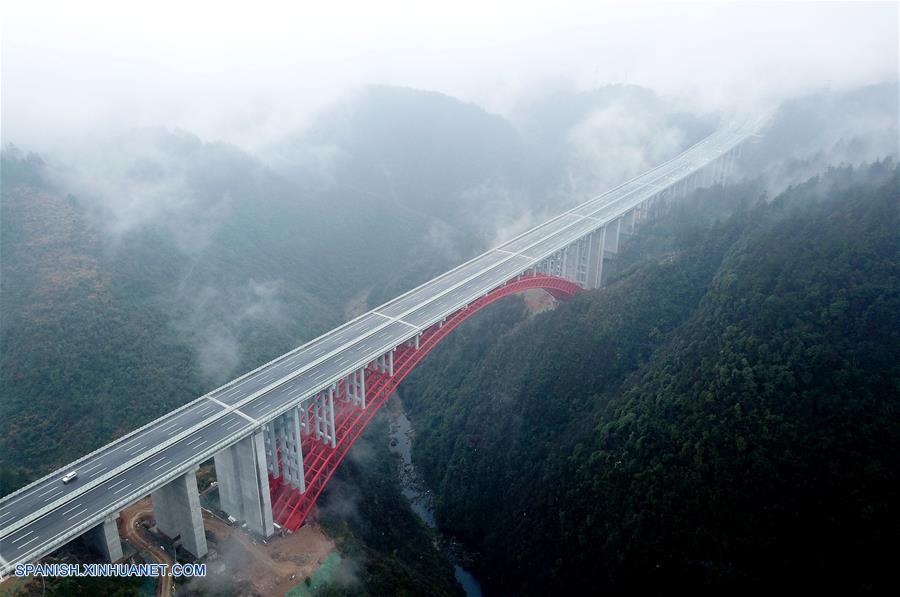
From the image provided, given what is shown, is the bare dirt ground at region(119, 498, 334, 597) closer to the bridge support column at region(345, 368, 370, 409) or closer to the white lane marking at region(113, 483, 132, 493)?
the white lane marking at region(113, 483, 132, 493)

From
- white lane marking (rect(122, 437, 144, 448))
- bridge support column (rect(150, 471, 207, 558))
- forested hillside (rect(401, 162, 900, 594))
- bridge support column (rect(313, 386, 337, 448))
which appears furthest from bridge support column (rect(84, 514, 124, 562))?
forested hillside (rect(401, 162, 900, 594))

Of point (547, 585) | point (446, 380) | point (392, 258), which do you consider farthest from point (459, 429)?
point (392, 258)

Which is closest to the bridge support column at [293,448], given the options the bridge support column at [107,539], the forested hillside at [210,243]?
the bridge support column at [107,539]

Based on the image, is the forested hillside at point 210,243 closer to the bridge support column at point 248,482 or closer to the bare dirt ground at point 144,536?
the bare dirt ground at point 144,536

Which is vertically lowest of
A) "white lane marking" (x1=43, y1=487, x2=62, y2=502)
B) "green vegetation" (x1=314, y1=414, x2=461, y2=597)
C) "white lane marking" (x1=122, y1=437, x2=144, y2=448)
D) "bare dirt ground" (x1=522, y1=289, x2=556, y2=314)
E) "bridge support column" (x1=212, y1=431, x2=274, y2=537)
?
"green vegetation" (x1=314, y1=414, x2=461, y2=597)

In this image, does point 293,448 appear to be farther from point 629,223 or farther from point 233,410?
point 629,223
